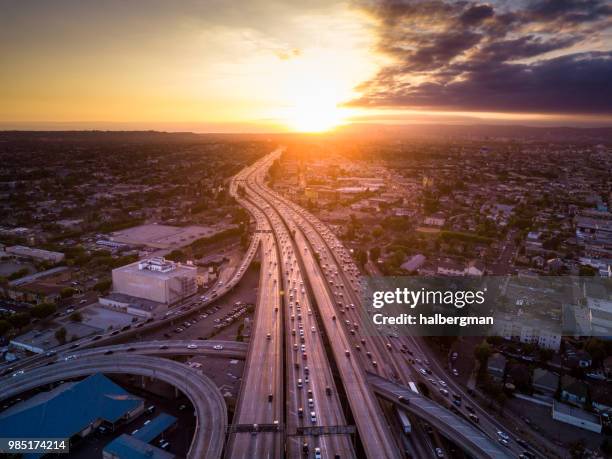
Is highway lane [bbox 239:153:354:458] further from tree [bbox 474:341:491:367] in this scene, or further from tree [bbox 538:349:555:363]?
tree [bbox 538:349:555:363]

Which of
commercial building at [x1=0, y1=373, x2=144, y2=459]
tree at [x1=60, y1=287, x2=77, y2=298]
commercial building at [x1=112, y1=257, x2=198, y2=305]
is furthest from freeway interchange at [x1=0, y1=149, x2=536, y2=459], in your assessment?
tree at [x1=60, y1=287, x2=77, y2=298]

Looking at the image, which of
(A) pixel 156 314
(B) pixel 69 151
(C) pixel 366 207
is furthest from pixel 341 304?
(B) pixel 69 151

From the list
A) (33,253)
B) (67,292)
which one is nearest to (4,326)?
(67,292)

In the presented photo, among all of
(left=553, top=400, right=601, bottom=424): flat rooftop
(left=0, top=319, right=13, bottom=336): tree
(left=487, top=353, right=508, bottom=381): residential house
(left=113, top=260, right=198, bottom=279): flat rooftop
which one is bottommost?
(left=553, top=400, right=601, bottom=424): flat rooftop

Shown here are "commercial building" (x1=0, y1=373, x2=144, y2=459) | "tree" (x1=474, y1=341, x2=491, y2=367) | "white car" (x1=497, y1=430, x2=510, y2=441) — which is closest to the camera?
"commercial building" (x1=0, y1=373, x2=144, y2=459)

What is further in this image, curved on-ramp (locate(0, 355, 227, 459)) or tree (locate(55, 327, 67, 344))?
tree (locate(55, 327, 67, 344))

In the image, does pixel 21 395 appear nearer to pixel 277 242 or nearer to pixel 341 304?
pixel 341 304

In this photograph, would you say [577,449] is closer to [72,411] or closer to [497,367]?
[497,367]

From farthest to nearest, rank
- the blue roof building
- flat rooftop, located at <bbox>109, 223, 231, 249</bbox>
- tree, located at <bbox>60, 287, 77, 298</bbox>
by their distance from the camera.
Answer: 1. flat rooftop, located at <bbox>109, 223, 231, 249</bbox>
2. tree, located at <bbox>60, 287, 77, 298</bbox>
3. the blue roof building

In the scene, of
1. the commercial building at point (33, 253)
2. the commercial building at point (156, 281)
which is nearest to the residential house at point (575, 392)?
the commercial building at point (156, 281)
